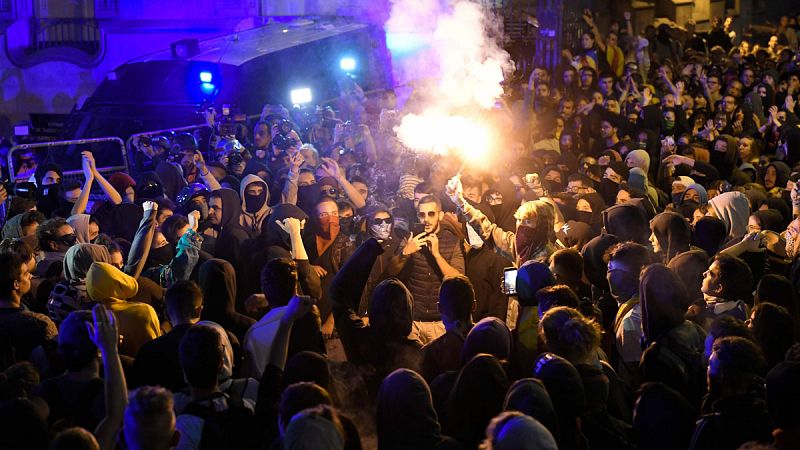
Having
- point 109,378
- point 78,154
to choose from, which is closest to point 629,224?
point 109,378

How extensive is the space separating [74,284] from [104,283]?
1.50 feet

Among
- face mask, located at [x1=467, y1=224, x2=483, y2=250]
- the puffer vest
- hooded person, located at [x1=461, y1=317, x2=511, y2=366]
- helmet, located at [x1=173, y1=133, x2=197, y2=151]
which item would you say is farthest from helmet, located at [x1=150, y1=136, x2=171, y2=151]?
hooded person, located at [x1=461, y1=317, x2=511, y2=366]

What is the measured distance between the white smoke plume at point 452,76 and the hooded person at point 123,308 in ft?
17.8

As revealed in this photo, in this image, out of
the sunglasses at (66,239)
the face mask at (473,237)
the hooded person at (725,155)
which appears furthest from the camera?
the hooded person at (725,155)

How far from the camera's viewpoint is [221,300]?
5.82 metres

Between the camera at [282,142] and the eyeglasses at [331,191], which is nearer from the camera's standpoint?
the eyeglasses at [331,191]

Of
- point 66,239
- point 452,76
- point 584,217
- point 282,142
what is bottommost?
point 584,217

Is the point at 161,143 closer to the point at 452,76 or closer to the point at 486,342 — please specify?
the point at 452,76

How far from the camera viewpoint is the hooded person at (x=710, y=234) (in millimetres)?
7410

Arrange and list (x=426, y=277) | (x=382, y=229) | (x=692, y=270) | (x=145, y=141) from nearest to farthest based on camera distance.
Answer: (x=692, y=270) → (x=426, y=277) → (x=382, y=229) → (x=145, y=141)

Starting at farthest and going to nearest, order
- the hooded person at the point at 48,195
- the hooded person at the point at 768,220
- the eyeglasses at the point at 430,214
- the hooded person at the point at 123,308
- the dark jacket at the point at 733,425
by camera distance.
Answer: the hooded person at the point at 48,195 < the hooded person at the point at 768,220 < the eyeglasses at the point at 430,214 < the hooded person at the point at 123,308 < the dark jacket at the point at 733,425

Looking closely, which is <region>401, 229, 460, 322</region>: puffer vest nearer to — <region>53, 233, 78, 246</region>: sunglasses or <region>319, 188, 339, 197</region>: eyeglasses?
<region>319, 188, 339, 197</region>: eyeglasses

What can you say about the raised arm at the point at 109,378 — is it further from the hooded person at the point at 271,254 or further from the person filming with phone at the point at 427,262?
the person filming with phone at the point at 427,262

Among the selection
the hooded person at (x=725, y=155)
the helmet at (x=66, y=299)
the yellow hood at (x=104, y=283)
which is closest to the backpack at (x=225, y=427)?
the yellow hood at (x=104, y=283)
